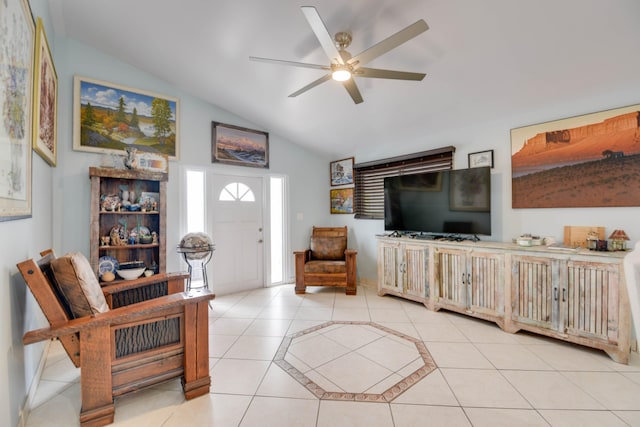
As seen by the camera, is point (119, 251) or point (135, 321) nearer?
point (135, 321)

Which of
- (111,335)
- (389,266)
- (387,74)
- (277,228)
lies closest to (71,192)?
(111,335)

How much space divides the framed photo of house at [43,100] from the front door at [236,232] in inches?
70.2

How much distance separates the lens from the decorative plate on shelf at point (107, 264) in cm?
283

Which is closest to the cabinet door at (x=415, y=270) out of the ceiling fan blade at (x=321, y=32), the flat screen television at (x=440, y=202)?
the flat screen television at (x=440, y=202)

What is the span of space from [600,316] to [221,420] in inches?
119

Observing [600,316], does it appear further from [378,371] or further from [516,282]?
[378,371]

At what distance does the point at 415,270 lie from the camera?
3574 millimetres

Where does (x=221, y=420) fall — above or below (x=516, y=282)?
below

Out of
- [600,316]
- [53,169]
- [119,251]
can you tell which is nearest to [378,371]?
[600,316]

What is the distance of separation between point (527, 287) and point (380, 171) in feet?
8.17

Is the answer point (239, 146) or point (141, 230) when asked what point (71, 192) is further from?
point (239, 146)

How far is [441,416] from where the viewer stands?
165cm

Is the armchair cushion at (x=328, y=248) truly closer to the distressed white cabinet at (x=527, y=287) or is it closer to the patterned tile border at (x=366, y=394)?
the distressed white cabinet at (x=527, y=287)

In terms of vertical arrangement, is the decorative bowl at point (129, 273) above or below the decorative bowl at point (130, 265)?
below
